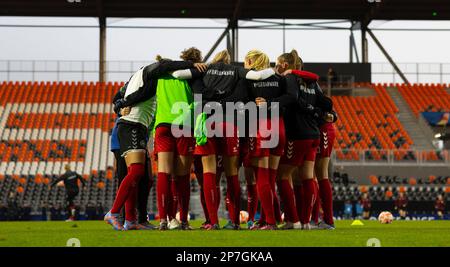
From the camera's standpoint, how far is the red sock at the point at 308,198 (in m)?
9.98

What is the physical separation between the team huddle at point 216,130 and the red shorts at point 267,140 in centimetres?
1

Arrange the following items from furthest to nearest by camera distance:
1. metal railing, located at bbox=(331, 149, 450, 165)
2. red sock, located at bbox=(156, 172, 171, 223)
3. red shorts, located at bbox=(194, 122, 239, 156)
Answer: metal railing, located at bbox=(331, 149, 450, 165) → red sock, located at bbox=(156, 172, 171, 223) → red shorts, located at bbox=(194, 122, 239, 156)

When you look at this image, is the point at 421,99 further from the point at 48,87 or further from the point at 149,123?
the point at 149,123

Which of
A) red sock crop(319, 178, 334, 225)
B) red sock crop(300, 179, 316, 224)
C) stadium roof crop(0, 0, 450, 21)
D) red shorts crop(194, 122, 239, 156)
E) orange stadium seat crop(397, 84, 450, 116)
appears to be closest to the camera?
red shorts crop(194, 122, 239, 156)

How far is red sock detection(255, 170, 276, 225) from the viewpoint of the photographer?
30.9 ft

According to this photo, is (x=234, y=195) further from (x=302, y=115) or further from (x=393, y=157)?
(x=393, y=157)

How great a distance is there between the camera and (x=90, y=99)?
130ft

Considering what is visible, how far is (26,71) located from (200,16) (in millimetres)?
8759

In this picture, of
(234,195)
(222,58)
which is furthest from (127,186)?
(222,58)

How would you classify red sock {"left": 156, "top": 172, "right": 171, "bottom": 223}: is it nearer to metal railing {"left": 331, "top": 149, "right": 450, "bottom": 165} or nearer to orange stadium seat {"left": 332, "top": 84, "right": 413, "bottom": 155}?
metal railing {"left": 331, "top": 149, "right": 450, "bottom": 165}

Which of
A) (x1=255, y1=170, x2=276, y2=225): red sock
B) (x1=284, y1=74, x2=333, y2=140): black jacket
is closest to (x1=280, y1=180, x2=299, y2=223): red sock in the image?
(x1=255, y1=170, x2=276, y2=225): red sock

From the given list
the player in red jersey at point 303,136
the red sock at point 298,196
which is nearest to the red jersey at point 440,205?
the red sock at point 298,196

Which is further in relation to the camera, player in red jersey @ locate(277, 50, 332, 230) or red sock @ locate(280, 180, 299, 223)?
player in red jersey @ locate(277, 50, 332, 230)

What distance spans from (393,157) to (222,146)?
22.7 m
